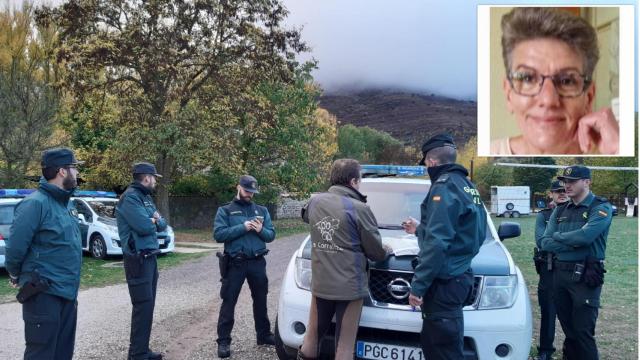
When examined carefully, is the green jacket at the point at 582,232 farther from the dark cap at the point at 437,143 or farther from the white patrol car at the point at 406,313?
the dark cap at the point at 437,143

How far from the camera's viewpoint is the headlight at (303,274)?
15.4ft

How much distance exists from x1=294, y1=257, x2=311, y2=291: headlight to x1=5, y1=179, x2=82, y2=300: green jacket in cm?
172

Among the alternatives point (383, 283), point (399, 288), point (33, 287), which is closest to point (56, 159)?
point (33, 287)

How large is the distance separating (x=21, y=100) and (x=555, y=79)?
50.6 feet

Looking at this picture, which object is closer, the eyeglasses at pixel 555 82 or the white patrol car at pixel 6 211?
the white patrol car at pixel 6 211

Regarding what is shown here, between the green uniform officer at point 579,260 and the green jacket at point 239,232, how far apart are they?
9.19ft

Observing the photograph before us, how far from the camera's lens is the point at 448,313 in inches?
148

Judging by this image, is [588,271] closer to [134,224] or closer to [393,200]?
[393,200]

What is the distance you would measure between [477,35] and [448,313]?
15.3 m

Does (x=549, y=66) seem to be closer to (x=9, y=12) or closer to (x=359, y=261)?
(x=359, y=261)

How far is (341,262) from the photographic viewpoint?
13.5 ft

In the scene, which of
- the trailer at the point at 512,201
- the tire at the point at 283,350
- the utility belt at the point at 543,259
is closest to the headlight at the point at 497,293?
the utility belt at the point at 543,259

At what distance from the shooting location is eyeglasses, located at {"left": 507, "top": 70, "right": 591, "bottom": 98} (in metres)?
17.4

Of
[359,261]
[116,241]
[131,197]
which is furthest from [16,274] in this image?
[116,241]
